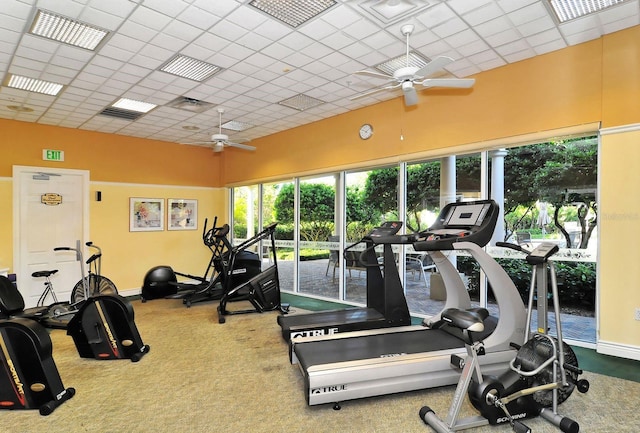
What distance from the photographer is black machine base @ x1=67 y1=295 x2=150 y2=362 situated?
369 cm

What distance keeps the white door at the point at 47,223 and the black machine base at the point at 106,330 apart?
8.93 ft

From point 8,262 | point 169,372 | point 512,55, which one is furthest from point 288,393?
point 8,262

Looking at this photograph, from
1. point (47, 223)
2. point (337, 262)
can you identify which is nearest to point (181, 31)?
point (337, 262)

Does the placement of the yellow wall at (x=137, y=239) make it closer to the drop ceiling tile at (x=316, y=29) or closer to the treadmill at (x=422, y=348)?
the treadmill at (x=422, y=348)

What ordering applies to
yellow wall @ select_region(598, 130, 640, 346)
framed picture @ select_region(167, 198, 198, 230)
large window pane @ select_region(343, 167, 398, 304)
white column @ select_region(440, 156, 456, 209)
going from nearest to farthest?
yellow wall @ select_region(598, 130, 640, 346)
white column @ select_region(440, 156, 456, 209)
large window pane @ select_region(343, 167, 398, 304)
framed picture @ select_region(167, 198, 198, 230)

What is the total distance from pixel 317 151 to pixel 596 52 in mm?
4175

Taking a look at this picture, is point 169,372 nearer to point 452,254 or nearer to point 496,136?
point 452,254

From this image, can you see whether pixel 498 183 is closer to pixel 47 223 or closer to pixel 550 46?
pixel 550 46

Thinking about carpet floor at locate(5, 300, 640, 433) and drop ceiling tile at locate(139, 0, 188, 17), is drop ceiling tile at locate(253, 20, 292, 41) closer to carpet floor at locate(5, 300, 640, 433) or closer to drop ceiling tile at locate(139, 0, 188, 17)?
drop ceiling tile at locate(139, 0, 188, 17)

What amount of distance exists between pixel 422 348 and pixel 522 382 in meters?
0.90

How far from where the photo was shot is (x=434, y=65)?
3.26 m

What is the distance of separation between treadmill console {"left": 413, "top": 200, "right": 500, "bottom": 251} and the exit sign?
666 cm

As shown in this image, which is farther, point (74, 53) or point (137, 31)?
point (74, 53)

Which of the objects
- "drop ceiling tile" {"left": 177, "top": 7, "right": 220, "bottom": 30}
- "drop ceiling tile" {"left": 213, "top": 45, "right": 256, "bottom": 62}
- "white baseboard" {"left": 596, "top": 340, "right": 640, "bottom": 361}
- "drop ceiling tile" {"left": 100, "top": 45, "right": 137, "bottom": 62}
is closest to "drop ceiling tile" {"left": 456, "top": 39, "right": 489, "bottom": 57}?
"drop ceiling tile" {"left": 213, "top": 45, "right": 256, "bottom": 62}
